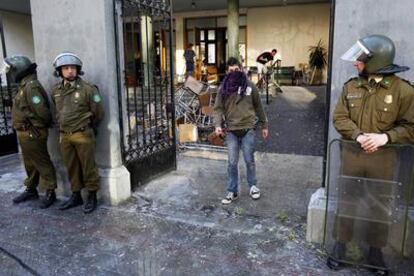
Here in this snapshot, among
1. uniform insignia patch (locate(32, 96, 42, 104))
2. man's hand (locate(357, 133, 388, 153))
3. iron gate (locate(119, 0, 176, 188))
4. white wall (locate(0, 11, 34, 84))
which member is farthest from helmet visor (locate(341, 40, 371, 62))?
white wall (locate(0, 11, 34, 84))

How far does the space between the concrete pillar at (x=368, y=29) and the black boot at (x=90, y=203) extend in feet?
9.03

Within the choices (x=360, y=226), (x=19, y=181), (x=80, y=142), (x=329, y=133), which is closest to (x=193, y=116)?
(x=19, y=181)

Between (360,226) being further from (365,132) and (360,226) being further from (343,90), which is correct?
(343,90)

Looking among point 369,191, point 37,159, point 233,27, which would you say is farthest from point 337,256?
point 233,27

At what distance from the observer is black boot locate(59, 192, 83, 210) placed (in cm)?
456

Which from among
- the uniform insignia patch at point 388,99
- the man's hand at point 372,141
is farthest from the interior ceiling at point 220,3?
the man's hand at point 372,141

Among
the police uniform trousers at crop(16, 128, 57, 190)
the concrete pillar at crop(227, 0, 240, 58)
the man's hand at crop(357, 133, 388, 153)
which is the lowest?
the police uniform trousers at crop(16, 128, 57, 190)

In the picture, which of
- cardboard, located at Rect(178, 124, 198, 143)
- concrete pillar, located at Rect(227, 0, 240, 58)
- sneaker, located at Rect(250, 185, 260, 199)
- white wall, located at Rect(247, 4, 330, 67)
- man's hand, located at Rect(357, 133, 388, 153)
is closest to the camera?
man's hand, located at Rect(357, 133, 388, 153)

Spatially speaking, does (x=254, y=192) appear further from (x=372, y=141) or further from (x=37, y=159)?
(x=37, y=159)

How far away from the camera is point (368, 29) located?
10.1ft

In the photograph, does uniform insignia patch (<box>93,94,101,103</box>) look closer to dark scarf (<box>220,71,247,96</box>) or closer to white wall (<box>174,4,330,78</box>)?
dark scarf (<box>220,71,247,96</box>)

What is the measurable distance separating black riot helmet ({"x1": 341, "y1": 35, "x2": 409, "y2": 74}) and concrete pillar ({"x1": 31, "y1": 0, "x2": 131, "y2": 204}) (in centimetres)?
Answer: 269

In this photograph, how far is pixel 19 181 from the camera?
224 inches

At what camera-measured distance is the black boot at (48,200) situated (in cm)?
465
